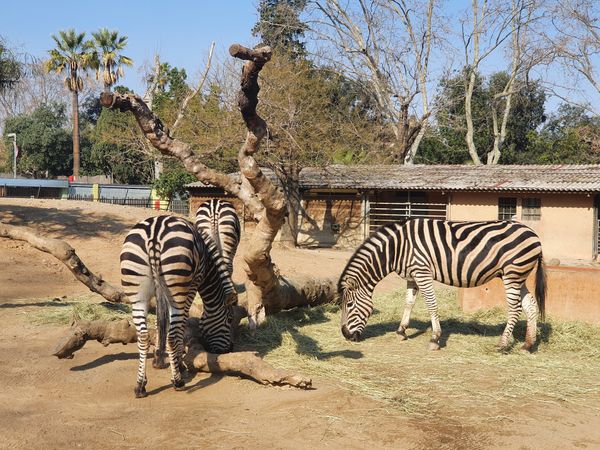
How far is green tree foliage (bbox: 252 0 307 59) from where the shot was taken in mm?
33487

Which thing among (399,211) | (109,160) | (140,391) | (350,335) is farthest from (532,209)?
(109,160)

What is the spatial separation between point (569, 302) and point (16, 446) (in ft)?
26.2

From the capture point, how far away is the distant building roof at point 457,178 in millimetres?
22562

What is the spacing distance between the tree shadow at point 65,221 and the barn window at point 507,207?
13268 millimetres

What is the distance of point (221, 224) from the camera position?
1033 centimetres

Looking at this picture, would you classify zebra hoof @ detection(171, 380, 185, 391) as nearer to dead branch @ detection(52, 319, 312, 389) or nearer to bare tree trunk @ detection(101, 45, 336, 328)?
dead branch @ detection(52, 319, 312, 389)

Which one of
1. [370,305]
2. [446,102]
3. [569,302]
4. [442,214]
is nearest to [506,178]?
[442,214]

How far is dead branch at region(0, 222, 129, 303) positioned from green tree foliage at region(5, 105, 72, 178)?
39.3 metres

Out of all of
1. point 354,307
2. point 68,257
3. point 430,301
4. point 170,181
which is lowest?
point 354,307

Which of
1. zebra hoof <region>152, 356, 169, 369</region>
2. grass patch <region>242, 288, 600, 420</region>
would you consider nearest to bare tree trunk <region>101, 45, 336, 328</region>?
grass patch <region>242, 288, 600, 420</region>

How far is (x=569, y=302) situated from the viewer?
32.1ft

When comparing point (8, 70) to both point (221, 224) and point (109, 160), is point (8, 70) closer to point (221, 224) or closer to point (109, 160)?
point (221, 224)

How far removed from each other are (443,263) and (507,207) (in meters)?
16.0

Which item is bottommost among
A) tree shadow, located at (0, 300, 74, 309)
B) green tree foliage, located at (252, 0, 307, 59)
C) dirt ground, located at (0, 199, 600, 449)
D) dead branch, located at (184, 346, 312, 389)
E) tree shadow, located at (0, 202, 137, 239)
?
dirt ground, located at (0, 199, 600, 449)
